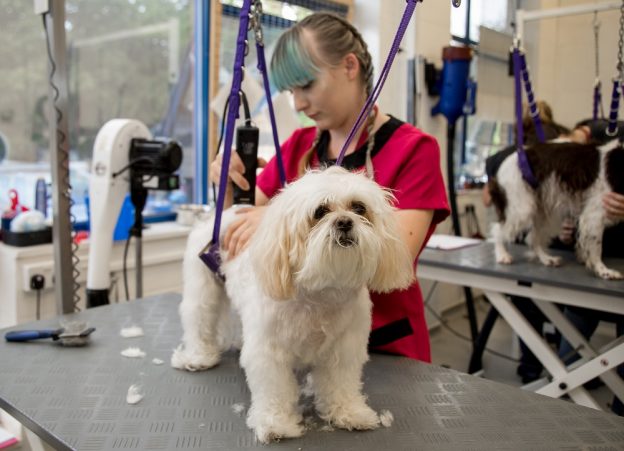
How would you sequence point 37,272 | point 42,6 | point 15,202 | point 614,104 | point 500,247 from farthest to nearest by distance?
point 500,247 < point 614,104 < point 15,202 < point 37,272 < point 42,6

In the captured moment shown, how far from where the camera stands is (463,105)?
3.90 meters

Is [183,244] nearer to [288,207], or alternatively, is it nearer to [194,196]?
[194,196]

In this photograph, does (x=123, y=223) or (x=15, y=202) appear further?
(x=123, y=223)

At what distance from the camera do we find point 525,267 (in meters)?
2.55

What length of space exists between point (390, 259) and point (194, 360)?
0.58 meters

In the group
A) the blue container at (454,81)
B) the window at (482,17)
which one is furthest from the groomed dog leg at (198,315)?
the window at (482,17)

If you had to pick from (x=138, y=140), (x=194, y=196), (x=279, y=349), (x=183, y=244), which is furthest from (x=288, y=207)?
(x=194, y=196)

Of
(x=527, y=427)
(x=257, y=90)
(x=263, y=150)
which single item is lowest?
(x=527, y=427)

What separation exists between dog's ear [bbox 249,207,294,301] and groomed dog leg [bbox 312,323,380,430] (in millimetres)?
192

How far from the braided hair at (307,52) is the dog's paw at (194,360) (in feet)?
2.04

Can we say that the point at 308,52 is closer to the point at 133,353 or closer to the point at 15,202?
the point at 133,353

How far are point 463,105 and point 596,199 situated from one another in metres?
1.54

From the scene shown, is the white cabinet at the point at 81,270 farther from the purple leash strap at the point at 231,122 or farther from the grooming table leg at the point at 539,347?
the grooming table leg at the point at 539,347

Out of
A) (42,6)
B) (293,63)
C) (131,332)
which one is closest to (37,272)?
(131,332)
